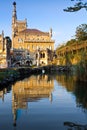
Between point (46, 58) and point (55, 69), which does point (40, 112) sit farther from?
point (46, 58)

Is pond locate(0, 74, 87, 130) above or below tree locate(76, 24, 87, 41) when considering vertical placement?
below

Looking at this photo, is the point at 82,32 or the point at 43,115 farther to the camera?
the point at 82,32

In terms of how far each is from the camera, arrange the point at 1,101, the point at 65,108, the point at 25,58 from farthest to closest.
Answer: the point at 25,58 → the point at 1,101 → the point at 65,108

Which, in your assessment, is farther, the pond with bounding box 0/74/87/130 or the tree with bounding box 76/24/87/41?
the tree with bounding box 76/24/87/41

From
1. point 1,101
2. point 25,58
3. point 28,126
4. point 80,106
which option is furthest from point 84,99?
point 25,58

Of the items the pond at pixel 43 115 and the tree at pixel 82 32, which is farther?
the tree at pixel 82 32

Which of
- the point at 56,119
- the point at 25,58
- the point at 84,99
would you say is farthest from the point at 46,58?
the point at 56,119

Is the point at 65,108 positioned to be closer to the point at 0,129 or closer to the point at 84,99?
the point at 84,99

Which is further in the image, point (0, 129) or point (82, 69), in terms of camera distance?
point (82, 69)

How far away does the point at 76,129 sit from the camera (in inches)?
798

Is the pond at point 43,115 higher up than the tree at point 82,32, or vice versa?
the tree at point 82,32

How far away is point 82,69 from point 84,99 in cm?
1803

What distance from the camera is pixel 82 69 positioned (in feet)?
176

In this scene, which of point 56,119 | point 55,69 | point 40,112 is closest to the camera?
point 56,119
